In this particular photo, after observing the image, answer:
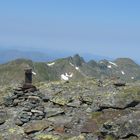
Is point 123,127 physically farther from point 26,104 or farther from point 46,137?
point 26,104

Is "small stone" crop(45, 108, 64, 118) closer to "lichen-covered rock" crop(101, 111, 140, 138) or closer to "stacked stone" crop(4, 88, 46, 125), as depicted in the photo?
"stacked stone" crop(4, 88, 46, 125)

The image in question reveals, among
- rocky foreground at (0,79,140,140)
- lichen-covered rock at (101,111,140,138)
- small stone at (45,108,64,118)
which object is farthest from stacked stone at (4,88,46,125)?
lichen-covered rock at (101,111,140,138)

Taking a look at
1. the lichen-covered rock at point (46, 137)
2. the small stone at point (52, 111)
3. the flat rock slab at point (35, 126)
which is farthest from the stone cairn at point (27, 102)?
the lichen-covered rock at point (46, 137)

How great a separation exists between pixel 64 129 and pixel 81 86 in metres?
Result: 10.6

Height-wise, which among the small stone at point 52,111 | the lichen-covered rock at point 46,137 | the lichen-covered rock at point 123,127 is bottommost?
the lichen-covered rock at point 46,137

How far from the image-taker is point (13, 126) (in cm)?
3497

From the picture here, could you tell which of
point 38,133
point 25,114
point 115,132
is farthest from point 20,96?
point 115,132

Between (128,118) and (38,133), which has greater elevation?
(128,118)

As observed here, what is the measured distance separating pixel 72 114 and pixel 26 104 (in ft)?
12.2

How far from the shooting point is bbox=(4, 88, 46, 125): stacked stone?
116ft

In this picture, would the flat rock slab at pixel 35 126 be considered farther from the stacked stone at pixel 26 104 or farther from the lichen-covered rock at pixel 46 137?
the lichen-covered rock at pixel 46 137

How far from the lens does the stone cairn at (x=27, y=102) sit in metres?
35.5

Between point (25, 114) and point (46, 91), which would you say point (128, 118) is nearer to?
point (25, 114)

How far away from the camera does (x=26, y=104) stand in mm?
36562
